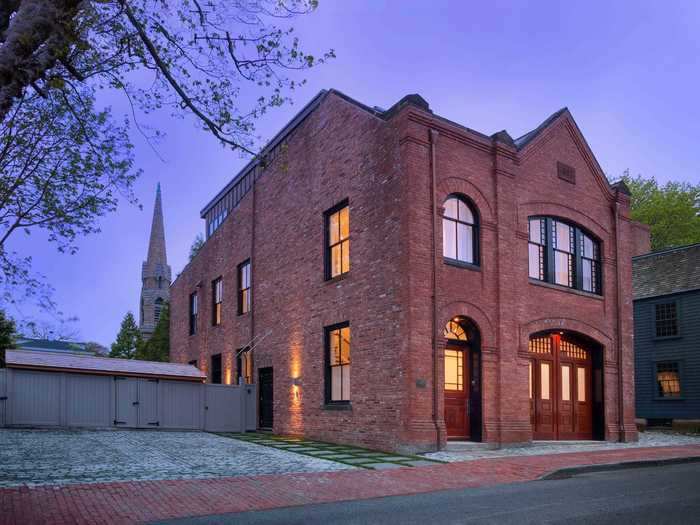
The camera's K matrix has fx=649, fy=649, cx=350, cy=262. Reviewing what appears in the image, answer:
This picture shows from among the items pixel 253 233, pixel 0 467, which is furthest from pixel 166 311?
pixel 0 467

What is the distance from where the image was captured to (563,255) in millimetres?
19422

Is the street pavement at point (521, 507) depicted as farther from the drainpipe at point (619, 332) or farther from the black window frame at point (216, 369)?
the black window frame at point (216, 369)

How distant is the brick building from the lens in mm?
15234

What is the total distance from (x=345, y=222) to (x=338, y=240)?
61cm

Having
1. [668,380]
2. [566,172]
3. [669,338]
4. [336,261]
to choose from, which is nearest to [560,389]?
[566,172]

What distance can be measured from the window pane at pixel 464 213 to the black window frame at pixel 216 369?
45.2 feet

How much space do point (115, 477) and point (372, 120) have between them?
10614 mm

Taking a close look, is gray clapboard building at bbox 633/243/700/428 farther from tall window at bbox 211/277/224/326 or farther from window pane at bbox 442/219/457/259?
tall window at bbox 211/277/224/326

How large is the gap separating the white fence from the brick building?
1.29 metres

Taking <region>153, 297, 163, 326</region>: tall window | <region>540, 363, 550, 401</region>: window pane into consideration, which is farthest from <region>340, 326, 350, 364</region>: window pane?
<region>153, 297, 163, 326</region>: tall window

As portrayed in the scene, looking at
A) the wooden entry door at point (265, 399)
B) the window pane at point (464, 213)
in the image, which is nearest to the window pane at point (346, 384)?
the window pane at point (464, 213)

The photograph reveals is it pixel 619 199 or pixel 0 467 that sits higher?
pixel 619 199

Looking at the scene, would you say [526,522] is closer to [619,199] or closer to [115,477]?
[115,477]

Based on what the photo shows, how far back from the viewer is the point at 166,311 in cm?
4694
